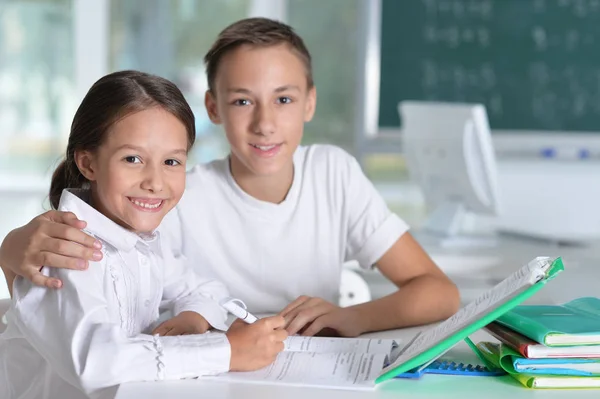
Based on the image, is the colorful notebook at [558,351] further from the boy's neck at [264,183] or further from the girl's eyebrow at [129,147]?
the boy's neck at [264,183]

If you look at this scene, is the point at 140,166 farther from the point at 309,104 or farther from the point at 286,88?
the point at 309,104

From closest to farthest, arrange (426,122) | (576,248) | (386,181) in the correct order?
1. (576,248)
2. (426,122)
3. (386,181)

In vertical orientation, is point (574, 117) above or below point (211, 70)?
below

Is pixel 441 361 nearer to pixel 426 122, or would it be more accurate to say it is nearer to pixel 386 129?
pixel 426 122

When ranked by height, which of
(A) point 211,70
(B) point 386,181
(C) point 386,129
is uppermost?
(A) point 211,70

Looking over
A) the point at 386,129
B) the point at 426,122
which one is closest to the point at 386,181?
the point at 386,129

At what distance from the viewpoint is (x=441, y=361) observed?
1.28 meters

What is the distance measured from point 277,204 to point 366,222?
0.66 feet

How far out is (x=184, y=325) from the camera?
1436 millimetres

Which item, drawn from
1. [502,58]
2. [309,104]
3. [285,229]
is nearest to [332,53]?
[502,58]

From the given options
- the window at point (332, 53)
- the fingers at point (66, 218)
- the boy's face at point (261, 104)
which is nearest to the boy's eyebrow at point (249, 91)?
the boy's face at point (261, 104)

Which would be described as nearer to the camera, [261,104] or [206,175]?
[261,104]

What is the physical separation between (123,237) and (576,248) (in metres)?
2.16

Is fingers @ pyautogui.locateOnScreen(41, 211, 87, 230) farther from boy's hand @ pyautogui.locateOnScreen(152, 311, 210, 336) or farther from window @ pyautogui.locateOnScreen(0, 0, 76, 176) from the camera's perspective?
window @ pyautogui.locateOnScreen(0, 0, 76, 176)
